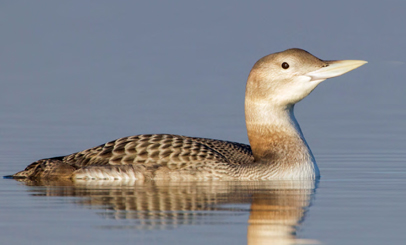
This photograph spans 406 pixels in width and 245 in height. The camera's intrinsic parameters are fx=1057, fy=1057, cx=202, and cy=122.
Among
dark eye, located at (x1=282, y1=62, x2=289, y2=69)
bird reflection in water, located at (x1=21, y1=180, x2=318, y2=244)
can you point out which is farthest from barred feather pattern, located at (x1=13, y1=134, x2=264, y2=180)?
dark eye, located at (x1=282, y1=62, x2=289, y2=69)

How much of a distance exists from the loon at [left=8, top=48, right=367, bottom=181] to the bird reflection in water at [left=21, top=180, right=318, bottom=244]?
0.51 ft

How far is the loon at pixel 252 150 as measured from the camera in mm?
11516

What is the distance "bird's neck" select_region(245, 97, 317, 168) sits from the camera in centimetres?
1181

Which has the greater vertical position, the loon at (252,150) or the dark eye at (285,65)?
the dark eye at (285,65)

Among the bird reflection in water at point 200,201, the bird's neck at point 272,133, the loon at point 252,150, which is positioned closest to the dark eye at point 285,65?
the loon at point 252,150

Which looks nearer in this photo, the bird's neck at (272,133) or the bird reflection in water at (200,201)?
the bird reflection in water at (200,201)

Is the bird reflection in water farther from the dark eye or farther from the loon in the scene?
the dark eye

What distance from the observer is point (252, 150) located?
1218 centimetres

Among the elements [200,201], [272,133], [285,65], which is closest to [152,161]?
[272,133]

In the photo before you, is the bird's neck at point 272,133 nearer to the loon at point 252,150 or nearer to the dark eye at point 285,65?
the loon at point 252,150

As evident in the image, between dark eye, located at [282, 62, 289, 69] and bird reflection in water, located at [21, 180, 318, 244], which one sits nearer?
bird reflection in water, located at [21, 180, 318, 244]

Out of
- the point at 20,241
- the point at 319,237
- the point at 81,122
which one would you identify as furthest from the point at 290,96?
the point at 81,122

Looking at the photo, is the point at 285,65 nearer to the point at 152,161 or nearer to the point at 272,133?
the point at 272,133

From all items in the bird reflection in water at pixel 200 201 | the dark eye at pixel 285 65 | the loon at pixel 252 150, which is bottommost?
the bird reflection in water at pixel 200 201
